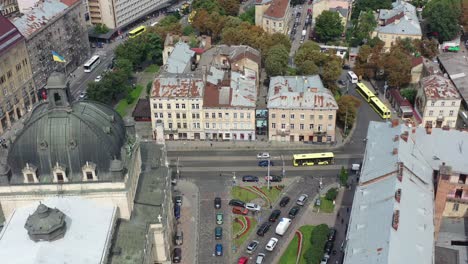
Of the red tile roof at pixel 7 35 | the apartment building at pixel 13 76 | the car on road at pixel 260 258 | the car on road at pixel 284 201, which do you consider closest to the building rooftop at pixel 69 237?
the car on road at pixel 260 258

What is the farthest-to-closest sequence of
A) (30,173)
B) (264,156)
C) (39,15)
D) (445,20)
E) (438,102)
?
(445,20) < (39,15) < (438,102) < (264,156) < (30,173)

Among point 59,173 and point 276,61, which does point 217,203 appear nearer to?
point 59,173

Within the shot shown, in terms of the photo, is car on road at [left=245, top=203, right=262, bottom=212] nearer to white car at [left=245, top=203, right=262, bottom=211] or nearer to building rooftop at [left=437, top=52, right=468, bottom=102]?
white car at [left=245, top=203, right=262, bottom=211]

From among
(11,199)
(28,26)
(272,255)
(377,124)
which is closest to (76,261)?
(11,199)

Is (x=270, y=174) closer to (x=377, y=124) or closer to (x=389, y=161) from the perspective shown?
(x=377, y=124)

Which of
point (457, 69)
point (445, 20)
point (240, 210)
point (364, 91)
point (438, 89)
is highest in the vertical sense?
point (438, 89)

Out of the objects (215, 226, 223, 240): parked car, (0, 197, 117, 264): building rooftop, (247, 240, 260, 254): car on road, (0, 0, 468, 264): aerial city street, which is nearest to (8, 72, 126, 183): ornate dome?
(0, 0, 468, 264): aerial city street

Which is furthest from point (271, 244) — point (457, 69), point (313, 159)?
point (457, 69)
